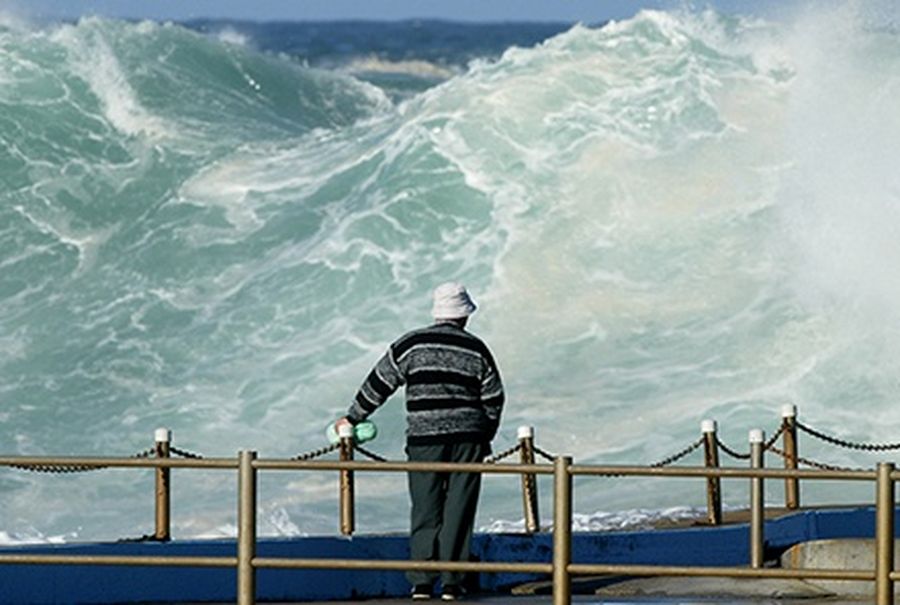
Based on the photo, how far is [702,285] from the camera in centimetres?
3080

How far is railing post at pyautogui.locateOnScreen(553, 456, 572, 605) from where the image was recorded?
39.4 feet

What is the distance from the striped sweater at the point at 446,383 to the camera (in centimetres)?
1355

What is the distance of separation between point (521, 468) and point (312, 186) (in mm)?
22594

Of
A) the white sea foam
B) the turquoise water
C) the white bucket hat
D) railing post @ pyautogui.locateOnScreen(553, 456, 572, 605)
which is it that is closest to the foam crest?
the turquoise water

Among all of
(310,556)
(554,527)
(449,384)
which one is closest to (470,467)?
(554,527)

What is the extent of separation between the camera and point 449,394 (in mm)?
13578

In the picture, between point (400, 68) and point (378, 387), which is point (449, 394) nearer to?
point (378, 387)

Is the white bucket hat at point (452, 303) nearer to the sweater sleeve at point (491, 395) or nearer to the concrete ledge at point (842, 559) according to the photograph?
the sweater sleeve at point (491, 395)

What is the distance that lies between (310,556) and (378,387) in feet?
4.42

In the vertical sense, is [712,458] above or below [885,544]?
above

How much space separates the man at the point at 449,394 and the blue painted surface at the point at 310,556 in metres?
0.93

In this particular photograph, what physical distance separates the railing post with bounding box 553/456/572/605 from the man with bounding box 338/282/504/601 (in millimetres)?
1486

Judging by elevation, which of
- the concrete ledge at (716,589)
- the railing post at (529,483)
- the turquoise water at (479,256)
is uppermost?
the turquoise water at (479,256)

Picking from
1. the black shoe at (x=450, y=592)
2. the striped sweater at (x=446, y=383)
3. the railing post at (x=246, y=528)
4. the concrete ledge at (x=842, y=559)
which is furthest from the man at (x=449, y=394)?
the concrete ledge at (x=842, y=559)
